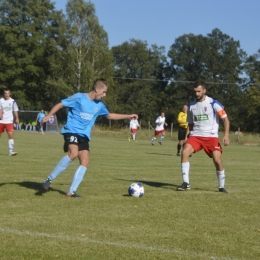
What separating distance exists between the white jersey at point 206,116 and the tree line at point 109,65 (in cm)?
5028

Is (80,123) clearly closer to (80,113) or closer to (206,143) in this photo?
(80,113)

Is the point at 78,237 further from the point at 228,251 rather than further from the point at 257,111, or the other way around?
the point at 257,111

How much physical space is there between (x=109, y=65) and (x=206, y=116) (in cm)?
6215

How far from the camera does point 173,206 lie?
883cm

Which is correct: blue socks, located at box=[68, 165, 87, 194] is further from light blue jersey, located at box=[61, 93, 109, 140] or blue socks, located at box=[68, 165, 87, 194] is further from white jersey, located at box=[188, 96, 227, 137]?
white jersey, located at box=[188, 96, 227, 137]

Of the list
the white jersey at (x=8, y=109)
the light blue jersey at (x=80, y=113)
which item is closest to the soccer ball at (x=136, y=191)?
the light blue jersey at (x=80, y=113)

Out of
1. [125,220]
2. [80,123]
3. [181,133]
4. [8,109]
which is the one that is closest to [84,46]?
[181,133]

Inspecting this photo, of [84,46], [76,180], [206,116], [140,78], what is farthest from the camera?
[140,78]

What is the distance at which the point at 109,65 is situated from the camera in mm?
72312

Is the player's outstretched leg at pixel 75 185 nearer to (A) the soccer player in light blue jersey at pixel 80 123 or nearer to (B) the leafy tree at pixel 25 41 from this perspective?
(A) the soccer player in light blue jersey at pixel 80 123

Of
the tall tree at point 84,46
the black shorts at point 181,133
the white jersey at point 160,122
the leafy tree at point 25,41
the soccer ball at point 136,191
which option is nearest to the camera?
the soccer ball at point 136,191

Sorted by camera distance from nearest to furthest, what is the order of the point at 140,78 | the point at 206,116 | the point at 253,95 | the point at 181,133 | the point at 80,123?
the point at 80,123 → the point at 206,116 → the point at 181,133 → the point at 253,95 → the point at 140,78

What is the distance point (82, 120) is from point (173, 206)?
213 centimetres

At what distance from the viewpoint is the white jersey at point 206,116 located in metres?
10.8
